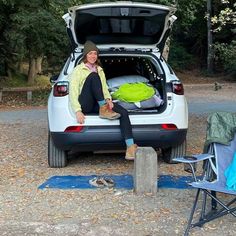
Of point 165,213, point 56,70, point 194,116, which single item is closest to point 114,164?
point 165,213

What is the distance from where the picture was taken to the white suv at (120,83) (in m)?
6.16

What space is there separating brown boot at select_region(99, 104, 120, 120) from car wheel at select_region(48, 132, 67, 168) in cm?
82

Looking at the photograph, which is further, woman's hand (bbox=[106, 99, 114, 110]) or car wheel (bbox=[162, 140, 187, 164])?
car wheel (bbox=[162, 140, 187, 164])

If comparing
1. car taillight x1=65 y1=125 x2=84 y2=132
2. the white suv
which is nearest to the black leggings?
the white suv

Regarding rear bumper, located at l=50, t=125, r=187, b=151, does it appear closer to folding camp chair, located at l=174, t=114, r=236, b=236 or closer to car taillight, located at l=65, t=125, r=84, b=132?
car taillight, located at l=65, t=125, r=84, b=132

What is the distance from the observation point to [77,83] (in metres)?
6.27

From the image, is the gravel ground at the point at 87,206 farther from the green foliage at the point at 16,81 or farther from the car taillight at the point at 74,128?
the green foliage at the point at 16,81

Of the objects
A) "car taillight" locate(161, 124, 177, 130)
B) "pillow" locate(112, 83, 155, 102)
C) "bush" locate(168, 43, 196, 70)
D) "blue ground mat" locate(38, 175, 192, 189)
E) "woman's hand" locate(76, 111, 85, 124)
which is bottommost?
"bush" locate(168, 43, 196, 70)

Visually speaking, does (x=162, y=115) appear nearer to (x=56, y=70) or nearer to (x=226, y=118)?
(x=226, y=118)

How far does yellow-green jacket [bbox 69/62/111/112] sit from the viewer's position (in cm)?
614

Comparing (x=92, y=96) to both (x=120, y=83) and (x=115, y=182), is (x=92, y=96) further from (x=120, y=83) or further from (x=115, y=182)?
(x=115, y=182)

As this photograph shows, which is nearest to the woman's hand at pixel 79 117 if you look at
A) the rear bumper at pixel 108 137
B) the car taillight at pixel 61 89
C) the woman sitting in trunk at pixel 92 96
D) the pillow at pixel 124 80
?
the woman sitting in trunk at pixel 92 96

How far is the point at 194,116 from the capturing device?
40.6ft

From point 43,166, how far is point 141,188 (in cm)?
191
